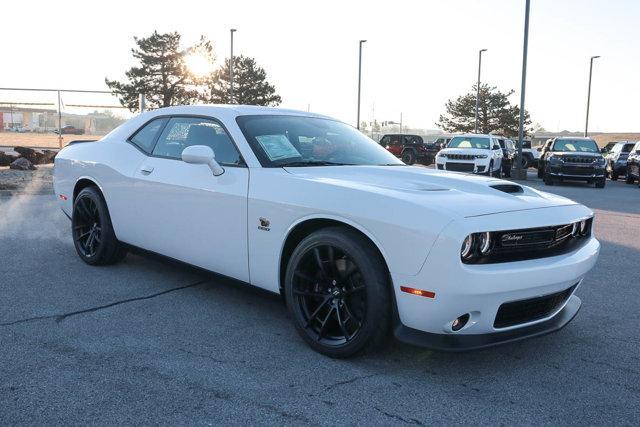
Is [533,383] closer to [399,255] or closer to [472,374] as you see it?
[472,374]

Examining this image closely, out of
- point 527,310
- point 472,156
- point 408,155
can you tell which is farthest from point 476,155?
point 527,310

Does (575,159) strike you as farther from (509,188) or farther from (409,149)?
(509,188)

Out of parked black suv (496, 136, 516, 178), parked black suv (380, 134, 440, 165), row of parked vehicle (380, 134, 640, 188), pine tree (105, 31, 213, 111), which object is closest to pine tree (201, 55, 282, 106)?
pine tree (105, 31, 213, 111)

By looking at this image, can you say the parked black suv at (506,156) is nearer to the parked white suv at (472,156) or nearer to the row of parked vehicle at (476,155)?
the row of parked vehicle at (476,155)

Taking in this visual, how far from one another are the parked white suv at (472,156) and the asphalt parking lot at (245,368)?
45.8ft

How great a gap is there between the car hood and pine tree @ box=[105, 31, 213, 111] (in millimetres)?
40612

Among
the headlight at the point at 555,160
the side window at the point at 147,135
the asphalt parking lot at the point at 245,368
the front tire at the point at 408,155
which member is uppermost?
the side window at the point at 147,135

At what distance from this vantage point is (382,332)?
3.07 metres

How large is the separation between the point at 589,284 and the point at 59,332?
14.1 ft

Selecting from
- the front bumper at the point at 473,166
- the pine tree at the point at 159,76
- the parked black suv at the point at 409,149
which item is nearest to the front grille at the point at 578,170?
the front bumper at the point at 473,166

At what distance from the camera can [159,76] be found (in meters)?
43.3

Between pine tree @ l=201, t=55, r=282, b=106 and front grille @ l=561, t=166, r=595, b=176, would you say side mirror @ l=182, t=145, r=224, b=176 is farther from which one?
pine tree @ l=201, t=55, r=282, b=106

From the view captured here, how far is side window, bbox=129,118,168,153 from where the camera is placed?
4.77 m

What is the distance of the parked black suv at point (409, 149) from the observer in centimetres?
3253
